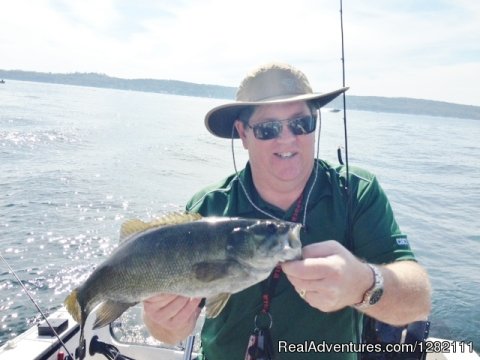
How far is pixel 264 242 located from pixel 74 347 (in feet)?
12.6

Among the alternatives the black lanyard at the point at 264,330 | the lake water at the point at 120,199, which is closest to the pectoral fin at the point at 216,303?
the black lanyard at the point at 264,330

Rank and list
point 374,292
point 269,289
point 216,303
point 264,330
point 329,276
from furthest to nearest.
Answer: point 269,289, point 264,330, point 216,303, point 374,292, point 329,276

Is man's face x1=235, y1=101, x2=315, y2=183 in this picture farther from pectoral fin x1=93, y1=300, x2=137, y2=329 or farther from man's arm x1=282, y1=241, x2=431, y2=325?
pectoral fin x1=93, y1=300, x2=137, y2=329

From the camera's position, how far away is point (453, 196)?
76.3 feet

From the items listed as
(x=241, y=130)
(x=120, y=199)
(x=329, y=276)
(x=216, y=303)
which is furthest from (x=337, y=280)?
(x=120, y=199)

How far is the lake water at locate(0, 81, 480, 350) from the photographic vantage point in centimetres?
1098

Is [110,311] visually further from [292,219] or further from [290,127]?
[290,127]

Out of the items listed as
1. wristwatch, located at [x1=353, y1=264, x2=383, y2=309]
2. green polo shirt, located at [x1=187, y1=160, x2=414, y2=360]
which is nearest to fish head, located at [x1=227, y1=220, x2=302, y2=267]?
wristwatch, located at [x1=353, y1=264, x2=383, y2=309]

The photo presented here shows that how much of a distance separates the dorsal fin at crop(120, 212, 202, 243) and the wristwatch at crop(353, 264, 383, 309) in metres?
1.22

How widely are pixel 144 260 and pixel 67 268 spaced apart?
9684 millimetres

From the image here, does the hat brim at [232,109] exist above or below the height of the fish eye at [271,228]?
above

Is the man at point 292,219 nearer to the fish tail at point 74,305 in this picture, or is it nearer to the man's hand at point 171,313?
the man's hand at point 171,313

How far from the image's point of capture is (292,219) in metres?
3.60

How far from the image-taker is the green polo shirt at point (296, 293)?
331cm
